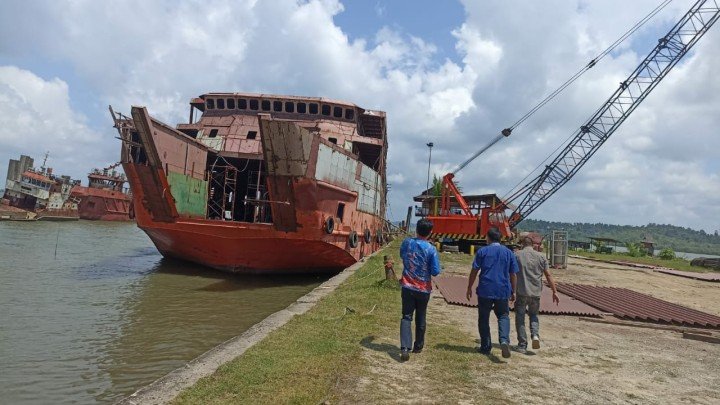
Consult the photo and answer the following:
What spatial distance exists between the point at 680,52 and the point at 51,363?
113ft

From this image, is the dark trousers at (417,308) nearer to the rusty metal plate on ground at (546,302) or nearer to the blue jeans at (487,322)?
the blue jeans at (487,322)

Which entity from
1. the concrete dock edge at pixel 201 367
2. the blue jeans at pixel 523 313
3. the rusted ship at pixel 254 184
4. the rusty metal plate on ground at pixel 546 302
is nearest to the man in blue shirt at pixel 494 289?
the blue jeans at pixel 523 313

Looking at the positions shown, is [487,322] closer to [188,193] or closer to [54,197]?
[188,193]

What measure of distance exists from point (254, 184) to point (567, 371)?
13442 millimetres

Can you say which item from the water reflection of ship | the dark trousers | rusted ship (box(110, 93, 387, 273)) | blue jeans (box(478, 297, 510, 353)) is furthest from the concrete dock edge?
rusted ship (box(110, 93, 387, 273))

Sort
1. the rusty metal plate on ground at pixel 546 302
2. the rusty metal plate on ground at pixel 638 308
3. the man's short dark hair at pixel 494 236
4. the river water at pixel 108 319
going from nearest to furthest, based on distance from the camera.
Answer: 1. the river water at pixel 108 319
2. the man's short dark hair at pixel 494 236
3. the rusty metal plate on ground at pixel 638 308
4. the rusty metal plate on ground at pixel 546 302

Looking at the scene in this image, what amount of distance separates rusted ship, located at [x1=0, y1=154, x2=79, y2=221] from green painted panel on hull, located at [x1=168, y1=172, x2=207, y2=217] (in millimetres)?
40108

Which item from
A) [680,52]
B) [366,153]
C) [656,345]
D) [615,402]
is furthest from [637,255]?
[615,402]

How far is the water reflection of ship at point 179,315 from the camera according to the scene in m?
5.80

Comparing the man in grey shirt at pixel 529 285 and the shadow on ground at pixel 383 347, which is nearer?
the shadow on ground at pixel 383 347

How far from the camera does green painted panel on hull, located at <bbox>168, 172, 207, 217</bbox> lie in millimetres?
13297

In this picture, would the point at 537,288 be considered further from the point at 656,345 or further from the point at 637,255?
the point at 637,255

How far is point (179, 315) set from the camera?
882 cm

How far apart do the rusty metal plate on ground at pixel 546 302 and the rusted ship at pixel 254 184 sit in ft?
13.5
